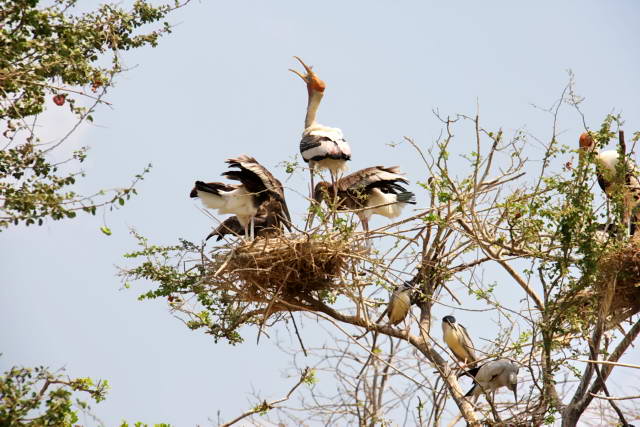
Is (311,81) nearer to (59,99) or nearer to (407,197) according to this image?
(407,197)

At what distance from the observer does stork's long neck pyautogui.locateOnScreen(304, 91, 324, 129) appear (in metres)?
12.1

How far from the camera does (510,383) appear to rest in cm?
930

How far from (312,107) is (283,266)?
3845mm

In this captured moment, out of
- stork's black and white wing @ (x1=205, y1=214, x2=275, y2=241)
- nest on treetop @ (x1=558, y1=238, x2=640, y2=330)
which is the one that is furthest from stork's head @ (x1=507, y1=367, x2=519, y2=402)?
stork's black and white wing @ (x1=205, y1=214, x2=275, y2=241)

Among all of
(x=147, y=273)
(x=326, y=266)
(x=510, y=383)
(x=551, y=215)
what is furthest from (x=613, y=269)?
(x=147, y=273)

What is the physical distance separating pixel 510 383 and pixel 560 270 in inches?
78.9

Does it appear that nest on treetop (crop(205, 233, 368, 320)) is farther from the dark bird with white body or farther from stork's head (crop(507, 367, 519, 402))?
stork's head (crop(507, 367, 519, 402))

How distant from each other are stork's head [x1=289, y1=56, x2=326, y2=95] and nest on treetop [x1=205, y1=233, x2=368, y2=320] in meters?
3.75

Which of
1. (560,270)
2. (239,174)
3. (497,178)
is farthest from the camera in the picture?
(239,174)

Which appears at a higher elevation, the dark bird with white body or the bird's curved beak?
the bird's curved beak

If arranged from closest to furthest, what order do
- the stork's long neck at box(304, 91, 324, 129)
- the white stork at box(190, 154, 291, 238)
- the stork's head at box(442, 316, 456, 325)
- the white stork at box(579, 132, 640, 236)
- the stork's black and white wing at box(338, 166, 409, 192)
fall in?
the white stork at box(579, 132, 640, 236) → the white stork at box(190, 154, 291, 238) → the stork's head at box(442, 316, 456, 325) → the stork's black and white wing at box(338, 166, 409, 192) → the stork's long neck at box(304, 91, 324, 129)

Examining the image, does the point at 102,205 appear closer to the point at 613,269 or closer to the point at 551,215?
the point at 551,215

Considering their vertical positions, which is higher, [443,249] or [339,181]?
[339,181]

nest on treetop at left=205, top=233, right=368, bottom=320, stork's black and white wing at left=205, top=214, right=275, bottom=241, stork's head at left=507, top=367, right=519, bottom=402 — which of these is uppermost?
stork's black and white wing at left=205, top=214, right=275, bottom=241
